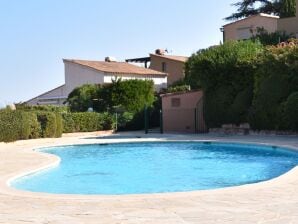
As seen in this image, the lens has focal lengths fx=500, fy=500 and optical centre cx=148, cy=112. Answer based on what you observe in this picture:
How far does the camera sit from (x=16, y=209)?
313 inches

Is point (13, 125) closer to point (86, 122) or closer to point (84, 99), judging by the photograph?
point (86, 122)

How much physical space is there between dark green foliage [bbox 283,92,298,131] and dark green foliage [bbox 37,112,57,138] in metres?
12.6

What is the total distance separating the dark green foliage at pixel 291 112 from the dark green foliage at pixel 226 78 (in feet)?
10.4

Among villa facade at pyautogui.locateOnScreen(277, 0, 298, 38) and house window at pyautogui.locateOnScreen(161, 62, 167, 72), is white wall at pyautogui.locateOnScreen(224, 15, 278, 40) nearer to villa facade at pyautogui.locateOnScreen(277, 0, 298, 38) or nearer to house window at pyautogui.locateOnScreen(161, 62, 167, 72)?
villa facade at pyautogui.locateOnScreen(277, 0, 298, 38)

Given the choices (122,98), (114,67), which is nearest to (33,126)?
(122,98)

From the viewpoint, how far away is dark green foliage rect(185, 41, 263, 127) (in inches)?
1080

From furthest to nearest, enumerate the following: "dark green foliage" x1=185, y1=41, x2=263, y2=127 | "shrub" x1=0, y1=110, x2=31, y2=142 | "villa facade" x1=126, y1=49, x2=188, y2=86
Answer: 1. "villa facade" x1=126, y1=49, x2=188, y2=86
2. "dark green foliage" x1=185, y1=41, x2=263, y2=127
3. "shrub" x1=0, y1=110, x2=31, y2=142

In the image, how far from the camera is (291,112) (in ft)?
78.2

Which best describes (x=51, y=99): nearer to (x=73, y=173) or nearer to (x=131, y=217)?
(x=73, y=173)

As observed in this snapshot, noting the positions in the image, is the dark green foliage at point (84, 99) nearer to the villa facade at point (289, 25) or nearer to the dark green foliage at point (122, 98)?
the dark green foliage at point (122, 98)

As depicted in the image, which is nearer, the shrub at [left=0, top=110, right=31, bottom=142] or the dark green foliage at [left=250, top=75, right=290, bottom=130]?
the dark green foliage at [left=250, top=75, right=290, bottom=130]

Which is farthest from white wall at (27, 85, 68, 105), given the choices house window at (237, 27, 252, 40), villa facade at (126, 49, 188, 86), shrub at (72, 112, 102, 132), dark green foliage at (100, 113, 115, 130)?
shrub at (72, 112, 102, 132)

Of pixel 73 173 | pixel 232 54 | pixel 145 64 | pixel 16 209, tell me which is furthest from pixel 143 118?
pixel 145 64

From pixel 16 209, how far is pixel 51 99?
46.2 meters
